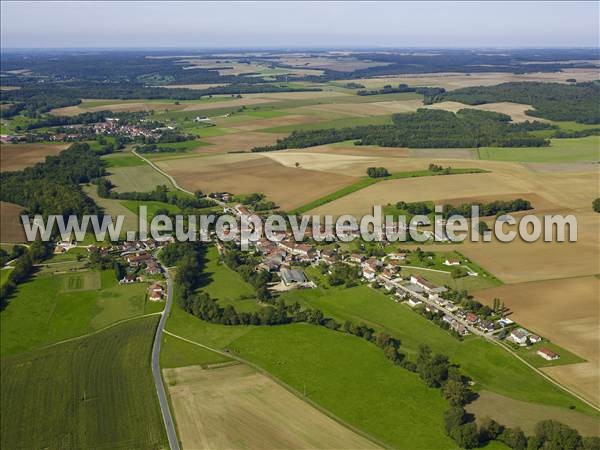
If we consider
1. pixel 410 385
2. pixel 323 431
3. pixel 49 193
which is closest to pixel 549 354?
pixel 410 385

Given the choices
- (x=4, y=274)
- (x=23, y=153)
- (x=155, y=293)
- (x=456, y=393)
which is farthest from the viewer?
(x=23, y=153)

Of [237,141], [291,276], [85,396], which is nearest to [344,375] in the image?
[291,276]

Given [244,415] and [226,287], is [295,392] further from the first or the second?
[226,287]

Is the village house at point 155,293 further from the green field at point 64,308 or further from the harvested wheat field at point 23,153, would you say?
the harvested wheat field at point 23,153

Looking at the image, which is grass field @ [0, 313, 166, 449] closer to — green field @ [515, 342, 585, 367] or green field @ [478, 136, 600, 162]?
green field @ [515, 342, 585, 367]

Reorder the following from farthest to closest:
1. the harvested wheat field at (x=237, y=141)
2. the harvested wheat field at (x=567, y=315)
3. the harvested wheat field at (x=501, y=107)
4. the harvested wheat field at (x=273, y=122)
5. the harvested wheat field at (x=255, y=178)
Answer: the harvested wheat field at (x=501, y=107) → the harvested wheat field at (x=273, y=122) → the harvested wheat field at (x=237, y=141) → the harvested wheat field at (x=255, y=178) → the harvested wheat field at (x=567, y=315)

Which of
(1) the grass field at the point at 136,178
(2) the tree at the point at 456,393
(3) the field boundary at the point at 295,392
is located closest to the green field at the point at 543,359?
(2) the tree at the point at 456,393

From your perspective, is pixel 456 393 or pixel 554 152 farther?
pixel 554 152
